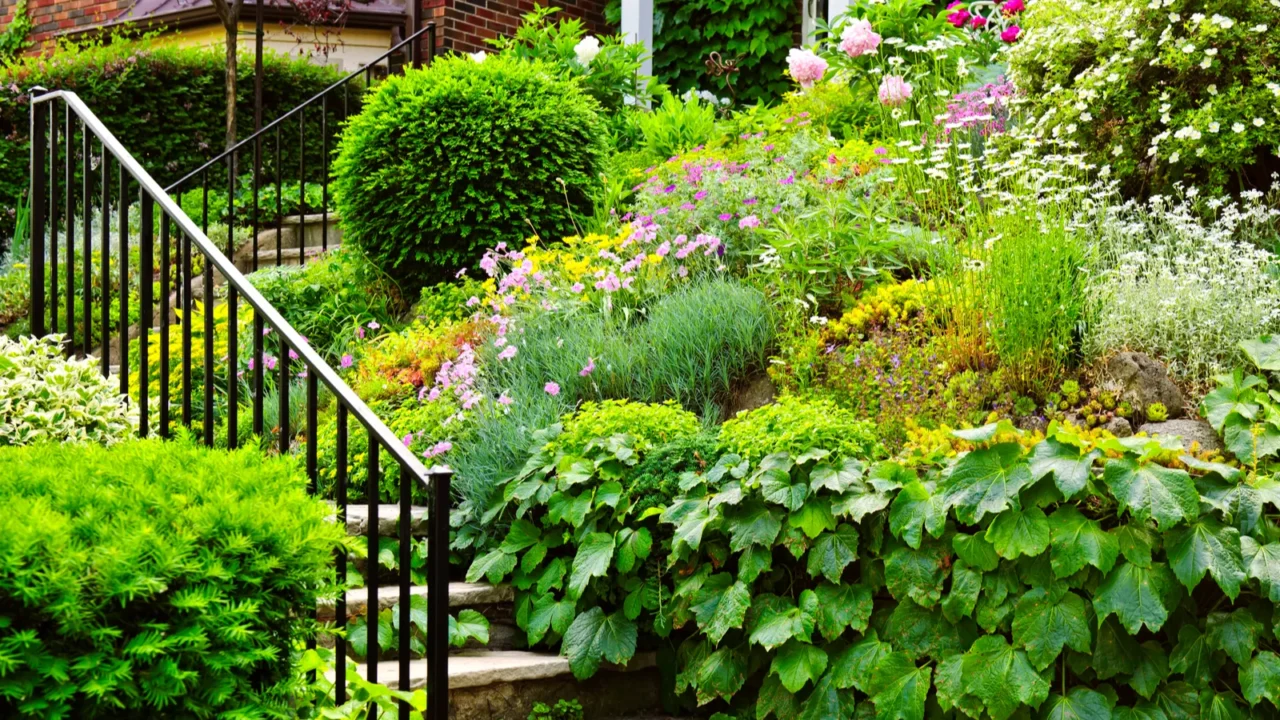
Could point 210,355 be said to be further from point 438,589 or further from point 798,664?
point 798,664

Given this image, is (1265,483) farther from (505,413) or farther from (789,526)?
(505,413)

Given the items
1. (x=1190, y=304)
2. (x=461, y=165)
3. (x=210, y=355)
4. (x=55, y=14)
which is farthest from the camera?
(x=55, y=14)

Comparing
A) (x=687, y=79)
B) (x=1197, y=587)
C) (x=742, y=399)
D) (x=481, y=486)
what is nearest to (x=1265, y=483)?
(x=1197, y=587)

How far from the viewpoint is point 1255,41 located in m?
4.80

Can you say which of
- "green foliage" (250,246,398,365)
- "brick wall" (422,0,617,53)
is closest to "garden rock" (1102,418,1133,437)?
"green foliage" (250,246,398,365)

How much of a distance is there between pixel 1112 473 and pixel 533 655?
175 centimetres

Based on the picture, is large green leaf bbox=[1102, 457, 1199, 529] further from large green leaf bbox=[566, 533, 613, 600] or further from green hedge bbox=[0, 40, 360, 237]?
green hedge bbox=[0, 40, 360, 237]

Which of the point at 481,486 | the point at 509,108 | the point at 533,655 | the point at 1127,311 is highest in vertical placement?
the point at 509,108

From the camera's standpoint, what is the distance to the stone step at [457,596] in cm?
364

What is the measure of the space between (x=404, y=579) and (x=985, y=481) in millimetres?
1461

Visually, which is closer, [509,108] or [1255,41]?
[1255,41]

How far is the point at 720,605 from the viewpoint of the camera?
3344mm

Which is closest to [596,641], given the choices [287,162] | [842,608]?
[842,608]

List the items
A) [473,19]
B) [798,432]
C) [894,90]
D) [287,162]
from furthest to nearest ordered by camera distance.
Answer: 1. [473,19]
2. [287,162]
3. [894,90]
4. [798,432]
